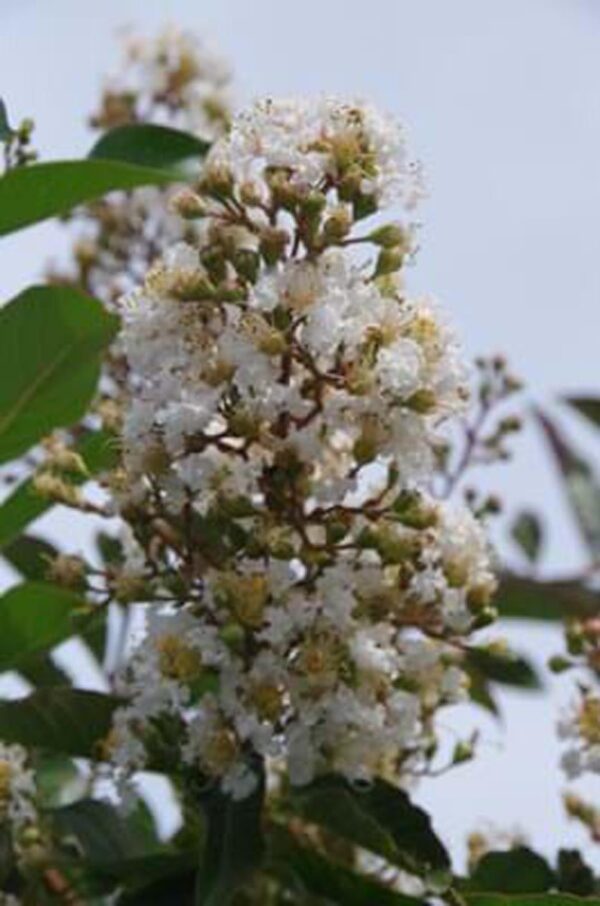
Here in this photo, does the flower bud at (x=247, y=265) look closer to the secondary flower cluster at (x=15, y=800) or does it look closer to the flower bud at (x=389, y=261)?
the flower bud at (x=389, y=261)

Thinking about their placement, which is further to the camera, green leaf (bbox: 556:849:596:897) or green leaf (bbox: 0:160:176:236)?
green leaf (bbox: 556:849:596:897)

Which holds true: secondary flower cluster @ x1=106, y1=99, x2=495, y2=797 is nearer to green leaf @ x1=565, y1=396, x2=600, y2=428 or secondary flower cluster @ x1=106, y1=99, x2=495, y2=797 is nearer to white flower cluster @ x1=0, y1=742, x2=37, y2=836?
white flower cluster @ x1=0, y1=742, x2=37, y2=836

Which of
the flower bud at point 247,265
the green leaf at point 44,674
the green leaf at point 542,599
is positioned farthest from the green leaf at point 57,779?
the flower bud at point 247,265

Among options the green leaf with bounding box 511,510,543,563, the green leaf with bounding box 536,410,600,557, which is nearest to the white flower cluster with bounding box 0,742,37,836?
the green leaf with bounding box 536,410,600,557

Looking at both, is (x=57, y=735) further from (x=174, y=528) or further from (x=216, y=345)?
(x=216, y=345)

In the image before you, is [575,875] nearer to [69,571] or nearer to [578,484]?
[69,571]

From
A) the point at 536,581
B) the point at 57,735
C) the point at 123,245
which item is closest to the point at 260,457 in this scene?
the point at 57,735
